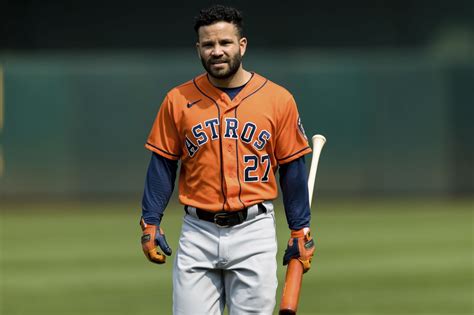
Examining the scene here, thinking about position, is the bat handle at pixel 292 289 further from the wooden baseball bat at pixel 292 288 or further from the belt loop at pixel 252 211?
the belt loop at pixel 252 211

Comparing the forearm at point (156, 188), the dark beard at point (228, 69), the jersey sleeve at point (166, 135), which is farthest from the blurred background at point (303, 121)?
the dark beard at point (228, 69)

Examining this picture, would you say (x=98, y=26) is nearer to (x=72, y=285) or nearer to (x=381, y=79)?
(x=381, y=79)

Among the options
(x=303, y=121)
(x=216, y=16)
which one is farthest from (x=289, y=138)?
(x=303, y=121)

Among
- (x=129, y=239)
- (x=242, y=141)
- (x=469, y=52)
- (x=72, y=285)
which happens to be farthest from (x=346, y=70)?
(x=242, y=141)

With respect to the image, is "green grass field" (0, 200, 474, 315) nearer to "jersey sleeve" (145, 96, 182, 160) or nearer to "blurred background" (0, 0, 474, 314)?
"blurred background" (0, 0, 474, 314)

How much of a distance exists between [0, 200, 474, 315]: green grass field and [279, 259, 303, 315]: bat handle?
12.3 feet

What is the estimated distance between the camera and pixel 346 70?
20891mm

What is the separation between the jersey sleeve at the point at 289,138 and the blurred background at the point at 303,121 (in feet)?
19.3

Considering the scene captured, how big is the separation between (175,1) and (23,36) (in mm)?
3163

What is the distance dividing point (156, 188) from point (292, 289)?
36.2 inches

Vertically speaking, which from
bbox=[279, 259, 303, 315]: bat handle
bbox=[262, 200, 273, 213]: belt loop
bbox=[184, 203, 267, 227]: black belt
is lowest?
bbox=[279, 259, 303, 315]: bat handle

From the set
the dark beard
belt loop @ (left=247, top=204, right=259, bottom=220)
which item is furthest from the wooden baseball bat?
the dark beard

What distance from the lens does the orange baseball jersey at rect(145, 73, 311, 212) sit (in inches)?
246

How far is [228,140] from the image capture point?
20.5 feet
